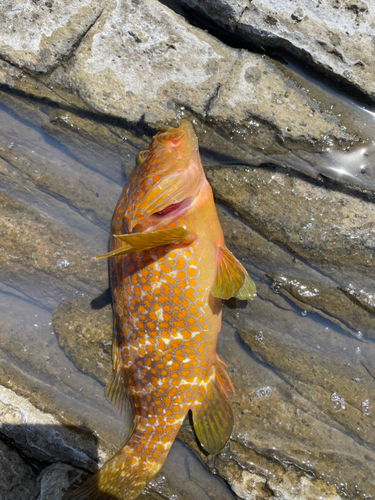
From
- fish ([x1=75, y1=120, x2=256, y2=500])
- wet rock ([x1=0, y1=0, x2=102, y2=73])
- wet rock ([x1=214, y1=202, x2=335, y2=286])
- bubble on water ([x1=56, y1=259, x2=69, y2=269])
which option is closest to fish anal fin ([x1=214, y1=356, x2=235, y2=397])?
fish ([x1=75, y1=120, x2=256, y2=500])

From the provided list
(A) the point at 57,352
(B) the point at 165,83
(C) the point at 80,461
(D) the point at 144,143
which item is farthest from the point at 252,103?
(C) the point at 80,461

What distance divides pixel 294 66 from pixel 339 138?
2.73ft

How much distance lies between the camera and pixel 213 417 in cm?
332

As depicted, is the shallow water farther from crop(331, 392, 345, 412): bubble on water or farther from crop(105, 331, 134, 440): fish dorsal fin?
crop(105, 331, 134, 440): fish dorsal fin

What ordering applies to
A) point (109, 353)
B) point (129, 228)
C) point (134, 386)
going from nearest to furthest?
point (129, 228) < point (134, 386) < point (109, 353)

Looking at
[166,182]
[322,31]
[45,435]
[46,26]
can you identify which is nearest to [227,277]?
[166,182]

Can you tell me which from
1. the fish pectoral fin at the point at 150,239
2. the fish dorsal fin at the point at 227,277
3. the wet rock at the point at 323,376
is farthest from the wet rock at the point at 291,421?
the fish pectoral fin at the point at 150,239

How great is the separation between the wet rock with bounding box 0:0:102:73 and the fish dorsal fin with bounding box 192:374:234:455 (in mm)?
3641

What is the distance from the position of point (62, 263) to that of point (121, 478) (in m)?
2.21

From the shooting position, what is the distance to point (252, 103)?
332 centimetres

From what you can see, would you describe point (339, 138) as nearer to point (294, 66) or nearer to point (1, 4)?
point (294, 66)

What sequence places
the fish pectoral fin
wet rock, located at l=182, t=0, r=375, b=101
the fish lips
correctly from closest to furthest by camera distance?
the fish pectoral fin → the fish lips → wet rock, located at l=182, t=0, r=375, b=101

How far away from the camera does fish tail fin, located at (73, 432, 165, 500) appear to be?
3.17 meters

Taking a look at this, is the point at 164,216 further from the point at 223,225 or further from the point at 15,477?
the point at 15,477
